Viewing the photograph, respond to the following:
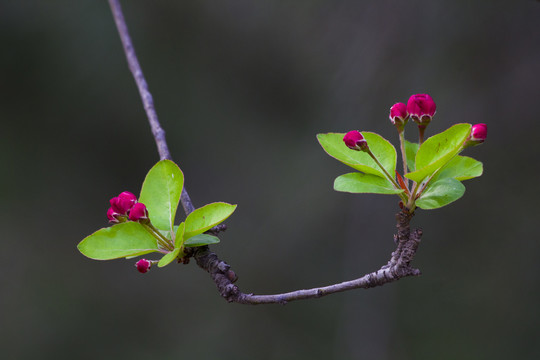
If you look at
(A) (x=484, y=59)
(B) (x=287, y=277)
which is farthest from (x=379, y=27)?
(B) (x=287, y=277)

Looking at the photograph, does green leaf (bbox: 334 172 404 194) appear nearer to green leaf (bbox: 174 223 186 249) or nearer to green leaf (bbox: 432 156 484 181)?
green leaf (bbox: 432 156 484 181)

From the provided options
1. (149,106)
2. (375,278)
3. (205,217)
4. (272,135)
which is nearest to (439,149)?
(375,278)

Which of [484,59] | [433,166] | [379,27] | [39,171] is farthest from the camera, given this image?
→ [39,171]

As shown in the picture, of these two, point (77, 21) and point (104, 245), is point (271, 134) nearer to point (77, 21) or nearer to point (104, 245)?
point (77, 21)

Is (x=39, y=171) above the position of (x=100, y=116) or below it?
below

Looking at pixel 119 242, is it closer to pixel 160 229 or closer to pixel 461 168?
pixel 160 229

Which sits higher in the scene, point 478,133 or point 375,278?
point 478,133
